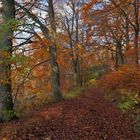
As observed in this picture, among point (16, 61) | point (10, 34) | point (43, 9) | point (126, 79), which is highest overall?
point (43, 9)

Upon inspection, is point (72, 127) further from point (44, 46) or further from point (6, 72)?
point (44, 46)

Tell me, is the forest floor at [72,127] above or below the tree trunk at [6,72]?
below

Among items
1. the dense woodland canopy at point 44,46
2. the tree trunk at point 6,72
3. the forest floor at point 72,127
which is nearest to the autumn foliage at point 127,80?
the dense woodland canopy at point 44,46

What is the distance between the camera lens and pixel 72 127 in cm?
1001

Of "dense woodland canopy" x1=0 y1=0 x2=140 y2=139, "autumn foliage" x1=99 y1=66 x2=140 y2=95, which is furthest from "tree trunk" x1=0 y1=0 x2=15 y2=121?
"autumn foliage" x1=99 y1=66 x2=140 y2=95

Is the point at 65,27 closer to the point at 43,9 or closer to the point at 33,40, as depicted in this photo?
the point at 43,9

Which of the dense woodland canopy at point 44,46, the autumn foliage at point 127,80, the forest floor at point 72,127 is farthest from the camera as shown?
the autumn foliage at point 127,80

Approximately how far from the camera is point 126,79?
16.9 m

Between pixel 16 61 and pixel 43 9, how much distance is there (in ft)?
27.7

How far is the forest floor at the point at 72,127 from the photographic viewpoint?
29.4 feet

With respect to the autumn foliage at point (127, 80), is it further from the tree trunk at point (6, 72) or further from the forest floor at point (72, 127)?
the tree trunk at point (6, 72)

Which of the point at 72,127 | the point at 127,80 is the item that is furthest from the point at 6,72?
the point at 127,80

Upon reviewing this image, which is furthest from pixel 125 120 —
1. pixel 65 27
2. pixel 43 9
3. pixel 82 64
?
pixel 82 64

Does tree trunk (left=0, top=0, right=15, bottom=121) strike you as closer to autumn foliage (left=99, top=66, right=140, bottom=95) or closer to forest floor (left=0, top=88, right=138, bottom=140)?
forest floor (left=0, top=88, right=138, bottom=140)
